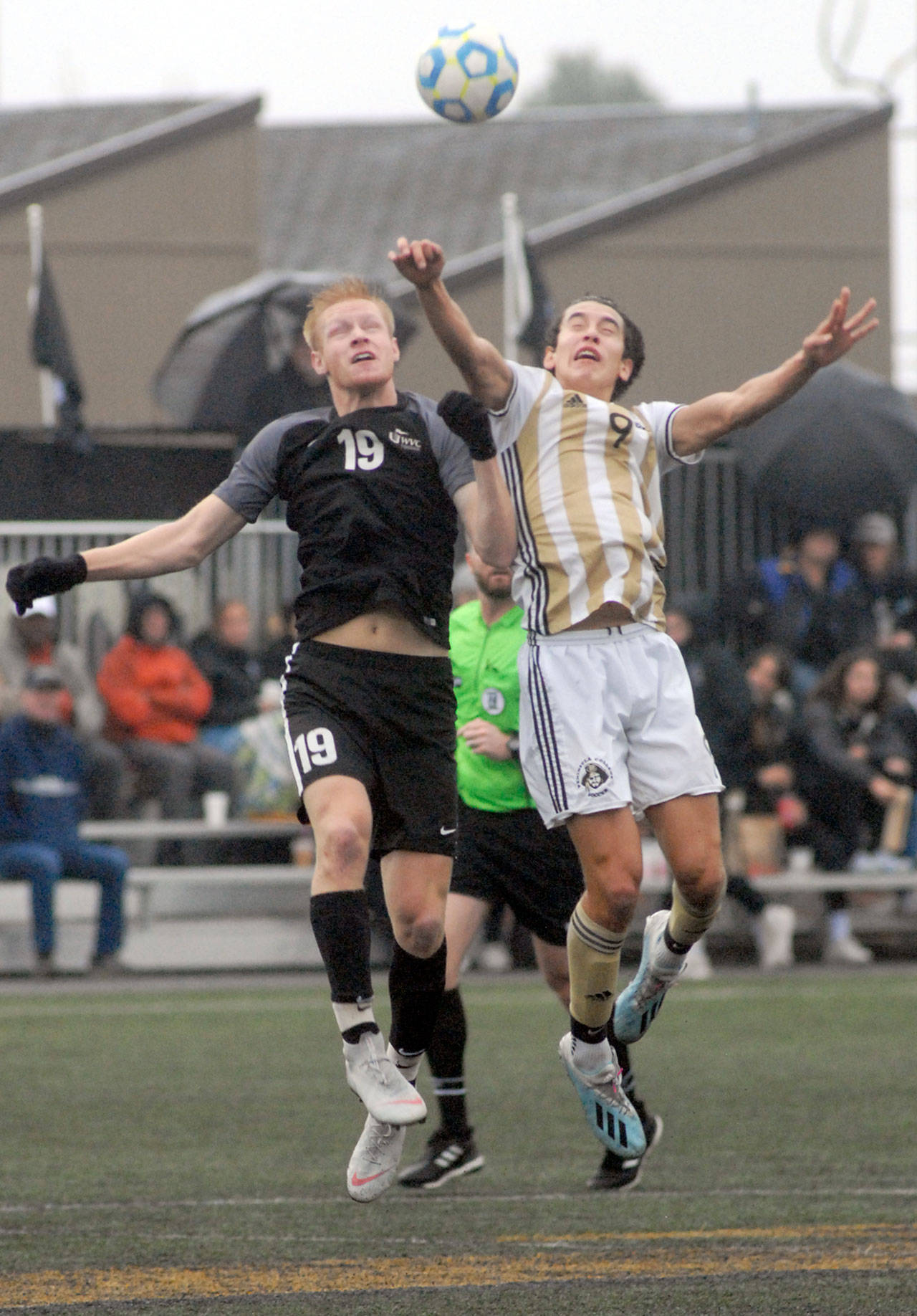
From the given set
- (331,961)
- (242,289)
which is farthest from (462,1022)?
(242,289)

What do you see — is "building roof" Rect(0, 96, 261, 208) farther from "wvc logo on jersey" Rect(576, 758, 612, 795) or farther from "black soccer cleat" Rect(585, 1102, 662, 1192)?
"wvc logo on jersey" Rect(576, 758, 612, 795)

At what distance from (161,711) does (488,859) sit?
669cm

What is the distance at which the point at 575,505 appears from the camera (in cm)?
626

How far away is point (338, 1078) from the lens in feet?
33.0

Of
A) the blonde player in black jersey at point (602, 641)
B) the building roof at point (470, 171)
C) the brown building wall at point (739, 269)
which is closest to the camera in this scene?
the blonde player in black jersey at point (602, 641)

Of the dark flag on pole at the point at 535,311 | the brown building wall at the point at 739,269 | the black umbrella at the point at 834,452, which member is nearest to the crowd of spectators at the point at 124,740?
the dark flag on pole at the point at 535,311

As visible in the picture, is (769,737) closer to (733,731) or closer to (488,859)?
(733,731)

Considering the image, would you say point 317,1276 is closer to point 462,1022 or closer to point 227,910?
point 462,1022

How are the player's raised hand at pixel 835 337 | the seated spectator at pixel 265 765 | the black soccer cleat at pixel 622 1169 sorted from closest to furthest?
the player's raised hand at pixel 835 337
the black soccer cleat at pixel 622 1169
the seated spectator at pixel 265 765

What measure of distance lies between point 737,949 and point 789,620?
2.42 meters

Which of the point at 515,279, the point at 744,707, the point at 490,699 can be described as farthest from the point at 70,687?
the point at 490,699

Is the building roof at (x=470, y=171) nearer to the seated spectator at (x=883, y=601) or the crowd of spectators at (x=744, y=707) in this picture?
the seated spectator at (x=883, y=601)

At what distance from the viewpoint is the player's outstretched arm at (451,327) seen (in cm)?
568

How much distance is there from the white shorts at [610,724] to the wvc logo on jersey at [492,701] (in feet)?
4.85
